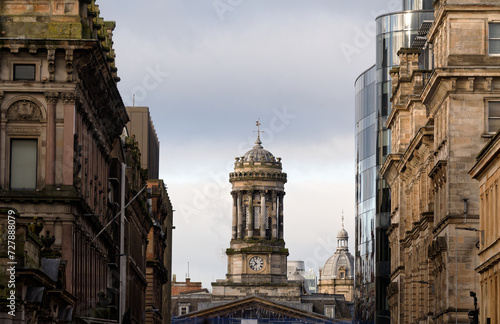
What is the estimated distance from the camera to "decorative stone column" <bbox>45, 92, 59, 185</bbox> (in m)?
56.9

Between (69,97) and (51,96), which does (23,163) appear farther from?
(69,97)

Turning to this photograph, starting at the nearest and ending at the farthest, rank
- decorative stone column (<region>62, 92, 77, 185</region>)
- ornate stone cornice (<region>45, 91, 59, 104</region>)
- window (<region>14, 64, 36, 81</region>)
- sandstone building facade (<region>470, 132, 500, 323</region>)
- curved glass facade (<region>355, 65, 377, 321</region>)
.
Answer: sandstone building facade (<region>470, 132, 500, 323</region>)
decorative stone column (<region>62, 92, 77, 185</region>)
ornate stone cornice (<region>45, 91, 59, 104</region>)
window (<region>14, 64, 36, 81</region>)
curved glass facade (<region>355, 65, 377, 321</region>)

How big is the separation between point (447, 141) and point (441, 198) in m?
3.53

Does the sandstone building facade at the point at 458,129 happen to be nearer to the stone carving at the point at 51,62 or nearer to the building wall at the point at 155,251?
the stone carving at the point at 51,62

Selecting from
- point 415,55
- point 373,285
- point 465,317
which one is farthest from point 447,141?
point 373,285

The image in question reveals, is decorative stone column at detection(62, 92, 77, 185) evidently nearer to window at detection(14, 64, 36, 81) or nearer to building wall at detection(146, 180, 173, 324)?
window at detection(14, 64, 36, 81)

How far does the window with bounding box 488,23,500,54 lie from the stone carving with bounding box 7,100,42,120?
75.0 ft

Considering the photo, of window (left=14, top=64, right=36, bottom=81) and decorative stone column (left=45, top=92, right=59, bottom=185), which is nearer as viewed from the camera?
decorative stone column (left=45, top=92, right=59, bottom=185)

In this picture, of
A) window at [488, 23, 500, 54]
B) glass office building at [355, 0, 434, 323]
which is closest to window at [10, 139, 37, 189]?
window at [488, 23, 500, 54]

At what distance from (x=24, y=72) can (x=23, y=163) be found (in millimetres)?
3533

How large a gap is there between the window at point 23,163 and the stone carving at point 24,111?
2.97 feet

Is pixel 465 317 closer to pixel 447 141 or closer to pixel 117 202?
pixel 447 141

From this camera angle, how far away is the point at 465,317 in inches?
2741

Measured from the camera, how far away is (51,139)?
188ft
